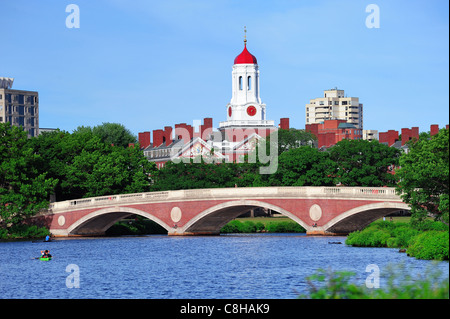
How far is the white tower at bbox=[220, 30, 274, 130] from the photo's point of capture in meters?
145

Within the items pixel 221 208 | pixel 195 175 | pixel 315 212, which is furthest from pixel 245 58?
pixel 315 212

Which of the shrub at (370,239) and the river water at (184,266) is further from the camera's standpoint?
the shrub at (370,239)

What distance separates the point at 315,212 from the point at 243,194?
656 centimetres

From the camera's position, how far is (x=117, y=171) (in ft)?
309

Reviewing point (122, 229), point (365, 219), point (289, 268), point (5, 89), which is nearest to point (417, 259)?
point (289, 268)

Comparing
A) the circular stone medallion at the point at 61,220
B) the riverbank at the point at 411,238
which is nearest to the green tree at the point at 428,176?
the riverbank at the point at 411,238

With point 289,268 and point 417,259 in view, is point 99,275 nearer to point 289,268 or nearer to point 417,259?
point 289,268

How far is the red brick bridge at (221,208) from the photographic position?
71.9m

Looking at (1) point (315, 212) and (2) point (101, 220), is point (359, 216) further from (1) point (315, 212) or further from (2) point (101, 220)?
(2) point (101, 220)

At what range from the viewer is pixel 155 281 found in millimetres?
47219

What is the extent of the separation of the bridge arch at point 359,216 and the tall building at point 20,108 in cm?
10956

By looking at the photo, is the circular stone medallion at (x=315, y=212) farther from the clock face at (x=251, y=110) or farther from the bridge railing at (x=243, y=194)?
the clock face at (x=251, y=110)

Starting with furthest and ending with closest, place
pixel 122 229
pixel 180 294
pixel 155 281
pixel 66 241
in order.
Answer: pixel 122 229
pixel 66 241
pixel 155 281
pixel 180 294

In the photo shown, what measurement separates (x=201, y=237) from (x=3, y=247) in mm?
16849
